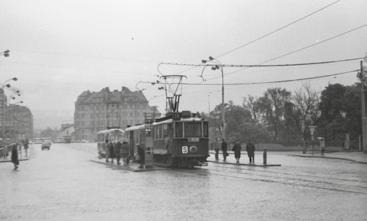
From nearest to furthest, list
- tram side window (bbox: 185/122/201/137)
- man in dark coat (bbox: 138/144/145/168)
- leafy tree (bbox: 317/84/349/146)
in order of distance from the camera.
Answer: man in dark coat (bbox: 138/144/145/168)
tram side window (bbox: 185/122/201/137)
leafy tree (bbox: 317/84/349/146)

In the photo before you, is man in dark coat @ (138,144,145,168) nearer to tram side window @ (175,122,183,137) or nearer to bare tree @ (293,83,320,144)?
tram side window @ (175,122,183,137)

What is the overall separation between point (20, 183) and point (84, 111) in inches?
6453

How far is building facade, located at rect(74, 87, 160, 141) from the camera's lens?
173000 millimetres

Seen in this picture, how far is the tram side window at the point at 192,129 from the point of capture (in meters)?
32.1

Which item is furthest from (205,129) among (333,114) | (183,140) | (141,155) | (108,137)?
(333,114)

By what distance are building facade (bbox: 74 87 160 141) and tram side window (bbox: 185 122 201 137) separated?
135725 mm

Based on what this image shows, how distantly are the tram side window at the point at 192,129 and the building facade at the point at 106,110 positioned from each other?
136 m

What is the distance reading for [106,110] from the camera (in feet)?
583

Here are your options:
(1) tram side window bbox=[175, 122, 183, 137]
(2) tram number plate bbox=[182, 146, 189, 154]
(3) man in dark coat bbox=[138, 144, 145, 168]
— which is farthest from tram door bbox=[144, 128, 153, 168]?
(2) tram number plate bbox=[182, 146, 189, 154]

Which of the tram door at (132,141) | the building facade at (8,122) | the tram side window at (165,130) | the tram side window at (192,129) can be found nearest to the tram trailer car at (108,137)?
the tram door at (132,141)

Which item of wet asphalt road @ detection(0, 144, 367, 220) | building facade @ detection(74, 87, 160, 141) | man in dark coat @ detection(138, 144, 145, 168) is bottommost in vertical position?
wet asphalt road @ detection(0, 144, 367, 220)

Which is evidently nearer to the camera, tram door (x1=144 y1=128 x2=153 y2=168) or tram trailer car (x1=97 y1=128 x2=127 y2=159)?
tram door (x1=144 y1=128 x2=153 y2=168)

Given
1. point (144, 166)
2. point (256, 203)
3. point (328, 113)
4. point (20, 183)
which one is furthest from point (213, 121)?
point (256, 203)

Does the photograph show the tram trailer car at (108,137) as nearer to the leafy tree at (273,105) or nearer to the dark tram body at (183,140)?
the dark tram body at (183,140)
